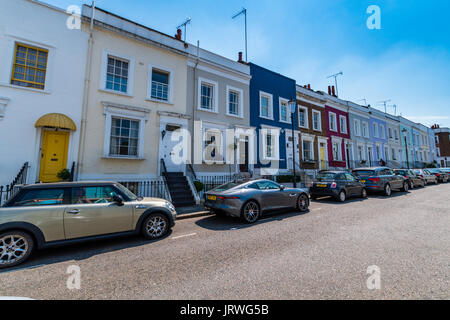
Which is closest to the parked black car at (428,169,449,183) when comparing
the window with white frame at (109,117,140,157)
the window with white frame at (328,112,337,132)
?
the window with white frame at (328,112,337,132)

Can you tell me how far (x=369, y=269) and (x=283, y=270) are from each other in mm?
1474

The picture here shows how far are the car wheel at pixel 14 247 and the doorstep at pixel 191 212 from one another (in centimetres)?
427

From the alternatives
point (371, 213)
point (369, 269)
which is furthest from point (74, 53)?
point (371, 213)

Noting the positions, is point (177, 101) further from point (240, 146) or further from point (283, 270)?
point (283, 270)

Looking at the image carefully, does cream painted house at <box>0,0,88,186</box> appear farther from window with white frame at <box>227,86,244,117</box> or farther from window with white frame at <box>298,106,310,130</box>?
window with white frame at <box>298,106,310,130</box>

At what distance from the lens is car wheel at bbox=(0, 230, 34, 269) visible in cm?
398

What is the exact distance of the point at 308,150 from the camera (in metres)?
19.5

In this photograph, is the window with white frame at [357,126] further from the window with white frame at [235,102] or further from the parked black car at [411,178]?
the window with white frame at [235,102]

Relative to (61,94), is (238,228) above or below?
below

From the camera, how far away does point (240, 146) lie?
1500 cm

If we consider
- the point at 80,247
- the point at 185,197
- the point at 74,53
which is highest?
the point at 74,53

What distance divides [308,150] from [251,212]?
570 inches

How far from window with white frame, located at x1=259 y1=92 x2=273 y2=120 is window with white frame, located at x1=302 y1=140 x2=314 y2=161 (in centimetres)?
487

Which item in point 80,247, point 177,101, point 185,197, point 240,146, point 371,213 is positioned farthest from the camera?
point 240,146
